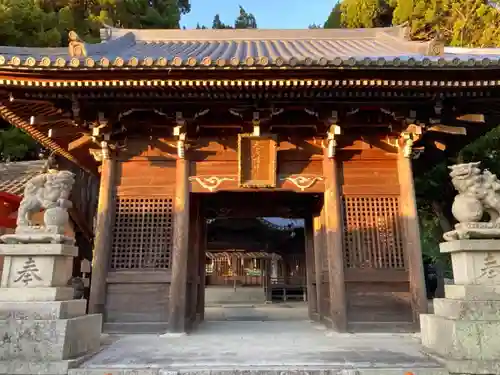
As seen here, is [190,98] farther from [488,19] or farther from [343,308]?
[488,19]

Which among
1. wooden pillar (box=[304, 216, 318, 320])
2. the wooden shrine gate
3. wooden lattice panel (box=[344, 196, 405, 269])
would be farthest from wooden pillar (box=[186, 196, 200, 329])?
wooden lattice panel (box=[344, 196, 405, 269])

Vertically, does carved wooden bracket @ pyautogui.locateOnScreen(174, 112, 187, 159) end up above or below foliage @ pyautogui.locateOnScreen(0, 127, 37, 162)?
below

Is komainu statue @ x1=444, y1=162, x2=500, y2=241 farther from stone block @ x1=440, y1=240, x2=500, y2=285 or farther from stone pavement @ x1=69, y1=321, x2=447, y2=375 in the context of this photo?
stone pavement @ x1=69, y1=321, x2=447, y2=375

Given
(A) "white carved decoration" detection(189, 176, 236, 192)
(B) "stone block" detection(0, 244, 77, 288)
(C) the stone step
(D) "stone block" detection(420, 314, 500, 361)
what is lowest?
(C) the stone step

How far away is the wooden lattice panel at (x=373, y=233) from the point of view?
26.1ft

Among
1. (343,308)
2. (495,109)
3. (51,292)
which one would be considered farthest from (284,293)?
(51,292)

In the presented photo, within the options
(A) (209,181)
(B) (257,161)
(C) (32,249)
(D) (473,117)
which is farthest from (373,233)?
(C) (32,249)

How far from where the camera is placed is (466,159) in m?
14.0

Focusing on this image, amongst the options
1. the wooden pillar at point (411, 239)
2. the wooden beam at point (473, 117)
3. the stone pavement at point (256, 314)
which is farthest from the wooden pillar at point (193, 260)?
the wooden beam at point (473, 117)

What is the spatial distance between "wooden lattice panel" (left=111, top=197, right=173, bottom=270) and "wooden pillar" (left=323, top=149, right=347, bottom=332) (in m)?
3.40

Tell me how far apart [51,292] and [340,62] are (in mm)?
5859

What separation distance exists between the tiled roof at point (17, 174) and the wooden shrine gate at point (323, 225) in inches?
202

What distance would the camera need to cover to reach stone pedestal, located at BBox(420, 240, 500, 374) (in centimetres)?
491

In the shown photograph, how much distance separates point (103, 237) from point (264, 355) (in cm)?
426
